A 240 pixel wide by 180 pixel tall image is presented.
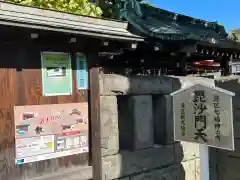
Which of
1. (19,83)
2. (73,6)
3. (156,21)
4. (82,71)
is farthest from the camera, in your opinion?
(156,21)

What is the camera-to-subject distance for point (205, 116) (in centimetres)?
520

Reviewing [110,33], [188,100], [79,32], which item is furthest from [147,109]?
[79,32]

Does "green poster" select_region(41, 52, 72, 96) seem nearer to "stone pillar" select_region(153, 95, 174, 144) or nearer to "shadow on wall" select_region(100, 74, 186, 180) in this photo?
"shadow on wall" select_region(100, 74, 186, 180)

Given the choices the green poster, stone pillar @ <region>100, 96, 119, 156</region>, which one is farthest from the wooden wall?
stone pillar @ <region>100, 96, 119, 156</region>

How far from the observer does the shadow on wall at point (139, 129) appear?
19.5ft

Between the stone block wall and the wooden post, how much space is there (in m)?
0.19

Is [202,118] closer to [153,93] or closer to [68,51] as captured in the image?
[153,93]

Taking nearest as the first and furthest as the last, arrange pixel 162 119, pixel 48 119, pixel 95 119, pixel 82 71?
pixel 48 119 → pixel 82 71 → pixel 95 119 → pixel 162 119

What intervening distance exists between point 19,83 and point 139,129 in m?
2.75

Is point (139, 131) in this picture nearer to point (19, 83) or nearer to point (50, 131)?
point (50, 131)

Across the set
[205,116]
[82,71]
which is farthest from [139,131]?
[82,71]

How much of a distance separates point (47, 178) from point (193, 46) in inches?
157

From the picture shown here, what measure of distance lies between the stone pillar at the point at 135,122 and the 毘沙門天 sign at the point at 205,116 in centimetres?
94

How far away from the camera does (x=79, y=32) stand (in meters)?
4.70
